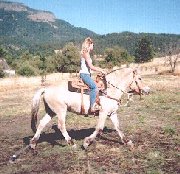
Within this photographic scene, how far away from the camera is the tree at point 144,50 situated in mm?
110188

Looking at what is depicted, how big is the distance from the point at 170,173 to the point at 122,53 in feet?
423

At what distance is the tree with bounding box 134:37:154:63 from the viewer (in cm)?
11019

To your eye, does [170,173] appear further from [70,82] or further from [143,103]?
[143,103]

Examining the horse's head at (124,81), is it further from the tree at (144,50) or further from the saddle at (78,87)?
the tree at (144,50)

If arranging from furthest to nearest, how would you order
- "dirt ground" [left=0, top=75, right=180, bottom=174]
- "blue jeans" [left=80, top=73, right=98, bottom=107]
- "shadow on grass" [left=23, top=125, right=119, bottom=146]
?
"shadow on grass" [left=23, top=125, right=119, bottom=146] < "blue jeans" [left=80, top=73, right=98, bottom=107] < "dirt ground" [left=0, top=75, right=180, bottom=174]

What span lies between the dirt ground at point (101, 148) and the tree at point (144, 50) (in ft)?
310

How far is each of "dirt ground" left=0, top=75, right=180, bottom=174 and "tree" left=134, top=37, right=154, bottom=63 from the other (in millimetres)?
94593

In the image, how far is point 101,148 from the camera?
10.9m

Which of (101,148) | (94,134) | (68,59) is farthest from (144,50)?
(94,134)

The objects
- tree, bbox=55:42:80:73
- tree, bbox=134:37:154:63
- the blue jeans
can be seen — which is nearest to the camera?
the blue jeans

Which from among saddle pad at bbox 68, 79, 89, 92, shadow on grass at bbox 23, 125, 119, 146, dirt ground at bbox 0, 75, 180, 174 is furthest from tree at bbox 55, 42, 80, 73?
saddle pad at bbox 68, 79, 89, 92

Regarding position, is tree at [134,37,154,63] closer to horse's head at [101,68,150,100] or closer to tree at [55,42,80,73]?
tree at [55,42,80,73]

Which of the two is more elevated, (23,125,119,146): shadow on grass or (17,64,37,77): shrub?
(23,125,119,146): shadow on grass

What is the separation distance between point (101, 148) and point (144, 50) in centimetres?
10327
